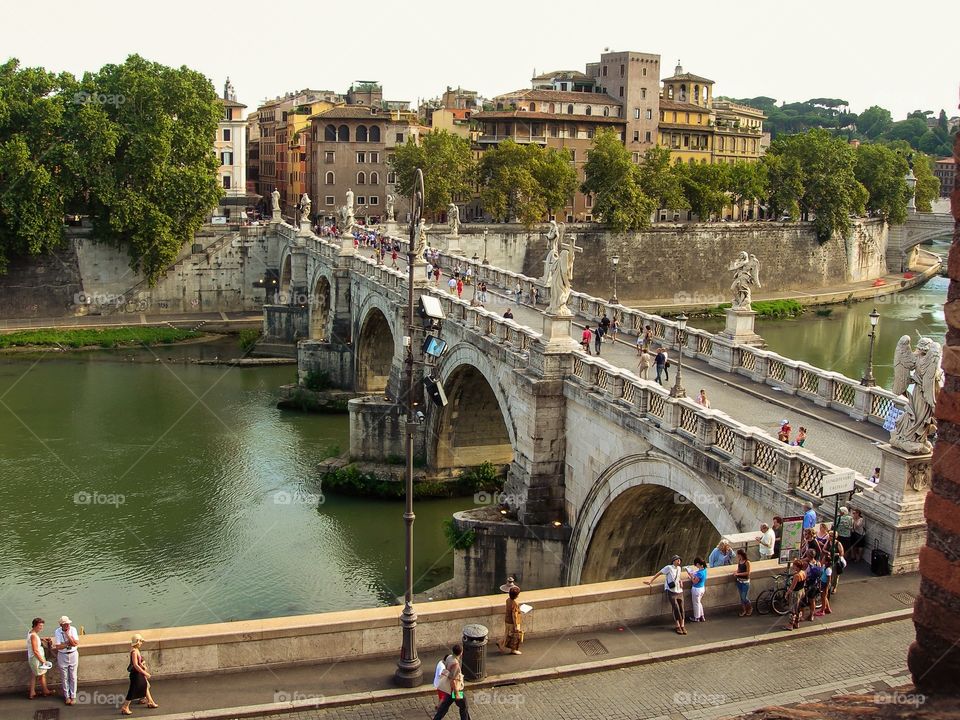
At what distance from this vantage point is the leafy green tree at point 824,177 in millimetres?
79062

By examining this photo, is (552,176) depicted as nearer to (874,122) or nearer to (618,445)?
(618,445)

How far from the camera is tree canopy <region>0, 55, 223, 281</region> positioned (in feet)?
182

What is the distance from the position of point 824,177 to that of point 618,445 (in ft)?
212

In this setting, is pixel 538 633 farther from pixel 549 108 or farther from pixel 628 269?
pixel 549 108

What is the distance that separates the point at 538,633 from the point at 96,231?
51123mm

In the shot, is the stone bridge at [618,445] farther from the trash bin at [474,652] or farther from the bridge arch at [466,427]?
the trash bin at [474,652]

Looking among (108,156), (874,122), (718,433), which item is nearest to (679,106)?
(108,156)

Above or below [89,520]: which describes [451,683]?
above

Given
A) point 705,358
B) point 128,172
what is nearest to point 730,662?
point 705,358

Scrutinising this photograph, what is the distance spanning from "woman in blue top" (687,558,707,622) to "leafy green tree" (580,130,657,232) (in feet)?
193

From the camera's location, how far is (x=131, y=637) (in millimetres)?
12422

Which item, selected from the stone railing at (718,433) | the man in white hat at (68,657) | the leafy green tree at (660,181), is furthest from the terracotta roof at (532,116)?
the man in white hat at (68,657)

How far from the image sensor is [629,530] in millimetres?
21641

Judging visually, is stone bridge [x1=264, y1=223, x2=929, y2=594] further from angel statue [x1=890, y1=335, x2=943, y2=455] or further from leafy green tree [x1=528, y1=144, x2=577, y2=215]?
leafy green tree [x1=528, y1=144, x2=577, y2=215]
